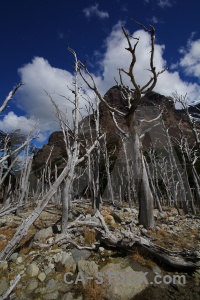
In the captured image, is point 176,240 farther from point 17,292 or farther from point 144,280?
point 17,292

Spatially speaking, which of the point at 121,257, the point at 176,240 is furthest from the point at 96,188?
the point at 121,257

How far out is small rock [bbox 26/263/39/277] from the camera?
453 centimetres

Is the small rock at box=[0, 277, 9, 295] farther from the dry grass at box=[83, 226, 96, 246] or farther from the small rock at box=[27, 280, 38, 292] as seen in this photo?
the dry grass at box=[83, 226, 96, 246]

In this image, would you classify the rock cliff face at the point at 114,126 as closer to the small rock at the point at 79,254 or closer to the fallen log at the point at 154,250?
the small rock at the point at 79,254

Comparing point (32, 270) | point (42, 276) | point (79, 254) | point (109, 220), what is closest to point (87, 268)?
point (79, 254)

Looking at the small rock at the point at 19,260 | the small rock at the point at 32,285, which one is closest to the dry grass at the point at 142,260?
the small rock at the point at 32,285

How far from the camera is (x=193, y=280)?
4.12 m

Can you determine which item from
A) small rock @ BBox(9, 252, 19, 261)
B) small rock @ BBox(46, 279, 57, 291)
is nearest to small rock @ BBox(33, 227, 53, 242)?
small rock @ BBox(9, 252, 19, 261)

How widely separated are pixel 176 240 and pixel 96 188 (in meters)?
6.76

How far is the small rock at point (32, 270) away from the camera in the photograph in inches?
178

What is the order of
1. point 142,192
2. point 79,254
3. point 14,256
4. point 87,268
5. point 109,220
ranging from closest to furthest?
point 87,268 → point 79,254 → point 14,256 → point 142,192 → point 109,220

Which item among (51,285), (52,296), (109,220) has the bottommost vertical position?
(52,296)

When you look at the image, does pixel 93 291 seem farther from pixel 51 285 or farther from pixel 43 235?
pixel 43 235

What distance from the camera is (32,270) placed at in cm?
461
